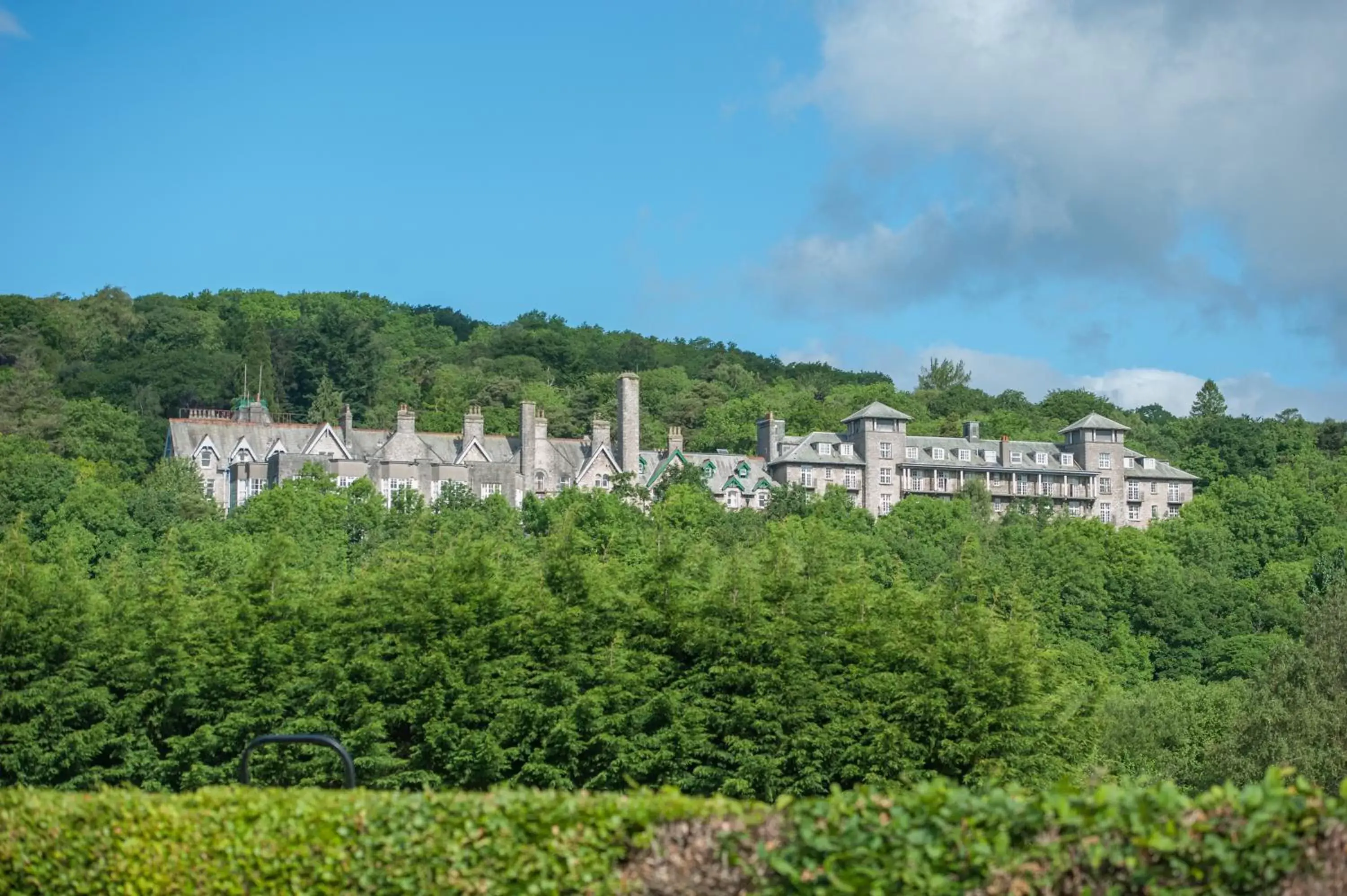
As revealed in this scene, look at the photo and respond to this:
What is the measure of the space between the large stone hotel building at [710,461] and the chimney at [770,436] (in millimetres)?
90

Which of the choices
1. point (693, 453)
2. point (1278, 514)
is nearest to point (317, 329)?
point (693, 453)

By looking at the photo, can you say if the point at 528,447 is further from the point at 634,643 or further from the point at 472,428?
the point at 634,643

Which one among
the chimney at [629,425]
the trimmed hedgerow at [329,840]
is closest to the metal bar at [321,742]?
the trimmed hedgerow at [329,840]

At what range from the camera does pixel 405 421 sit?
9150 cm

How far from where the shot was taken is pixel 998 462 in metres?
100

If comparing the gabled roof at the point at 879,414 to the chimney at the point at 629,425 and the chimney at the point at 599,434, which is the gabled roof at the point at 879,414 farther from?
the chimney at the point at 599,434

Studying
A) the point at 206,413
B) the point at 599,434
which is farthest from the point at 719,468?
the point at 206,413

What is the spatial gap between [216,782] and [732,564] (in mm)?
12343

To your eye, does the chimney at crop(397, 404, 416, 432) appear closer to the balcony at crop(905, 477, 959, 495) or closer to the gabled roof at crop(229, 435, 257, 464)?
the gabled roof at crop(229, 435, 257, 464)

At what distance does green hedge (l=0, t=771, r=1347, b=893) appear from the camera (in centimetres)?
1041

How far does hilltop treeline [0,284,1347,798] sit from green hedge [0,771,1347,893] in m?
17.1

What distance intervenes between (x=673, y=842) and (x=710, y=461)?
268ft

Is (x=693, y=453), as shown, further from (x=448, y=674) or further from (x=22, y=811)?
(x=22, y=811)

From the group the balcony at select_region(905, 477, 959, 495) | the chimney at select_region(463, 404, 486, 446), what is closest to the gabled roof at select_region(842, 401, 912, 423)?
the balcony at select_region(905, 477, 959, 495)
